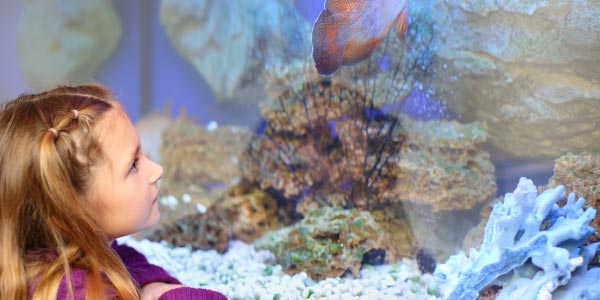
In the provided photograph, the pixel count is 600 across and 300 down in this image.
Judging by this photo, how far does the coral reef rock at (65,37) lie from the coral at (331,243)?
2.39m

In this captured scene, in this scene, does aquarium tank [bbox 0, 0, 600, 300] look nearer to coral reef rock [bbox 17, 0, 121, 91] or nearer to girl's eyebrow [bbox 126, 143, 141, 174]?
girl's eyebrow [bbox 126, 143, 141, 174]

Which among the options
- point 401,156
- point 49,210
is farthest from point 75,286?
point 401,156

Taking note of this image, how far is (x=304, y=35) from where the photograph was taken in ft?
8.97

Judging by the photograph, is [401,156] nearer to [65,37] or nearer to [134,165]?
[134,165]

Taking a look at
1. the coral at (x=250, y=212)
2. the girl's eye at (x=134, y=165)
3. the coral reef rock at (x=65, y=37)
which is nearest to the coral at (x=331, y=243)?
the coral at (x=250, y=212)

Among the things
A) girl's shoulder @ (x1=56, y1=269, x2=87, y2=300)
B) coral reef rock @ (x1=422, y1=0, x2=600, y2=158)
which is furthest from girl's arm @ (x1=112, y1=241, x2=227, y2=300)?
coral reef rock @ (x1=422, y1=0, x2=600, y2=158)

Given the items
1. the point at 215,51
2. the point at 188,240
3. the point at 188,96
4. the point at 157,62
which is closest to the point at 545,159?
the point at 188,240

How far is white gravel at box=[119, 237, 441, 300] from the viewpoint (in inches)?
78.7

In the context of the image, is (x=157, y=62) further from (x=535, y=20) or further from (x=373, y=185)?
(x=535, y=20)

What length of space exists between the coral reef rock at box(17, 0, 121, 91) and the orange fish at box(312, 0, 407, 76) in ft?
8.34

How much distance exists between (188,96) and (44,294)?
296 centimetres

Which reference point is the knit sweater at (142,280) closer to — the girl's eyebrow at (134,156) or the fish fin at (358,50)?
the girl's eyebrow at (134,156)

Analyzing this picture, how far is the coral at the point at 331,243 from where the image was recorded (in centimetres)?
231

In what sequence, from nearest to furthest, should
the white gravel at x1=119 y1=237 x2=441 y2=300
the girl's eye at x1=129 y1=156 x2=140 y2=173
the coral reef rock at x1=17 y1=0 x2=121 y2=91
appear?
the girl's eye at x1=129 y1=156 x2=140 y2=173 → the white gravel at x1=119 y1=237 x2=441 y2=300 → the coral reef rock at x1=17 y1=0 x2=121 y2=91
